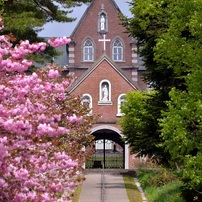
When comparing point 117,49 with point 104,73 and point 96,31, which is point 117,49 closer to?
point 96,31

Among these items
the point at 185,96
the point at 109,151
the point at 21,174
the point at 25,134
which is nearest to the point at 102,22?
the point at 109,151

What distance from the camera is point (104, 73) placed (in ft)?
136

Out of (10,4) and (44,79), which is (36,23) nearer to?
(10,4)

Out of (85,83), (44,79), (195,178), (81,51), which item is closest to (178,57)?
(195,178)

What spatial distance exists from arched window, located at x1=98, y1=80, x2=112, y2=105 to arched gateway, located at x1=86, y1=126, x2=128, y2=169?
6.25 feet

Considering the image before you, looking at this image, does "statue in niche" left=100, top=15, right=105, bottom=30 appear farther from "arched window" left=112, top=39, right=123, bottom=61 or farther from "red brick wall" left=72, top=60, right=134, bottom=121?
"red brick wall" left=72, top=60, right=134, bottom=121

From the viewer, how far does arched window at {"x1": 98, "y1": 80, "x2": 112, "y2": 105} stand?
41.8 meters

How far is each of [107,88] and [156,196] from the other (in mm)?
22655

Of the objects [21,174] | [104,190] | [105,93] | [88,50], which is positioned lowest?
[104,190]

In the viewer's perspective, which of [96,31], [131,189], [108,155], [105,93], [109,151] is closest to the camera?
[131,189]

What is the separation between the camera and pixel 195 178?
13016mm

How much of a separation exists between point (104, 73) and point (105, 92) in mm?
1420

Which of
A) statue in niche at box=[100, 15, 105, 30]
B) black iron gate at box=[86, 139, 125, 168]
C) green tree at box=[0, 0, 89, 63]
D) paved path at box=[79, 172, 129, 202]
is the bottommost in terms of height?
paved path at box=[79, 172, 129, 202]

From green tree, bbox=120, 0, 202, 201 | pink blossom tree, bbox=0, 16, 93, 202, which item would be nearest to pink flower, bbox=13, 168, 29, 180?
pink blossom tree, bbox=0, 16, 93, 202
